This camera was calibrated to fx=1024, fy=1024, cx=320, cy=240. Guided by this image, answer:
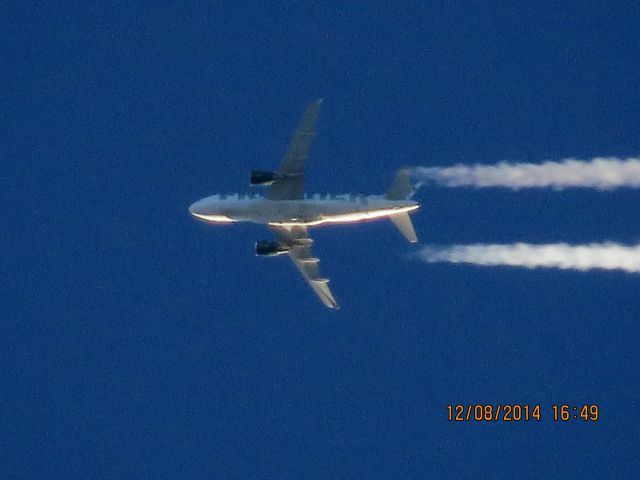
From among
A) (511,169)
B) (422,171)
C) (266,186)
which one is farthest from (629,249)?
(266,186)

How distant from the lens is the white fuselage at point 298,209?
4419 cm

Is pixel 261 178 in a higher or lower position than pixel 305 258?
higher

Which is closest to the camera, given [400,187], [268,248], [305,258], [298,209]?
[400,187]

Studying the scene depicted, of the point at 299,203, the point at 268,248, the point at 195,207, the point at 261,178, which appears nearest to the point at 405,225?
the point at 299,203

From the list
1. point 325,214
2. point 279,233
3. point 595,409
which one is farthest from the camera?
point 595,409

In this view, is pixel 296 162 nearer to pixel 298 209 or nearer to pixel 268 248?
pixel 298 209

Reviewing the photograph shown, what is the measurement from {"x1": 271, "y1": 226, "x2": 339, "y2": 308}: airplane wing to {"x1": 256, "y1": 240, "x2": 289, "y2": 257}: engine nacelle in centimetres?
53

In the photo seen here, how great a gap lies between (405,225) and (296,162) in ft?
18.1

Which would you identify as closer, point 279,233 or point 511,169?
point 511,169

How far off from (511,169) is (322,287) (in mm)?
11405

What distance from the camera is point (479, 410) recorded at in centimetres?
5159

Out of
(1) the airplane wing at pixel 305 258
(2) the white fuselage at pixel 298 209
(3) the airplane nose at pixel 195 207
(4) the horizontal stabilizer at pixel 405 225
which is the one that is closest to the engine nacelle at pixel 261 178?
(2) the white fuselage at pixel 298 209

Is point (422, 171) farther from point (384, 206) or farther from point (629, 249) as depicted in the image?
point (629, 249)

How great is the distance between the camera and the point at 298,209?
1799 inches
